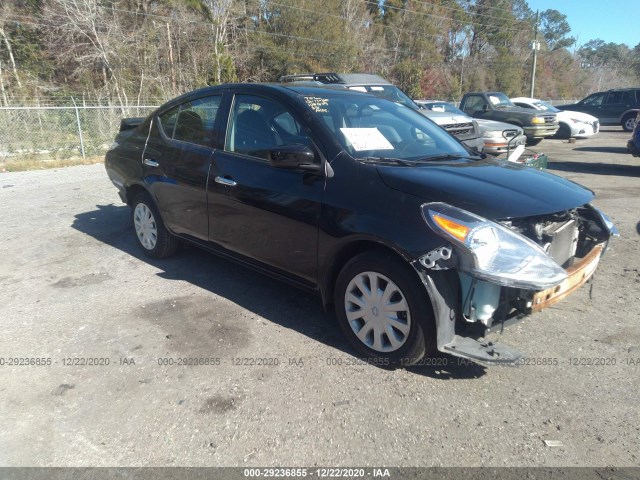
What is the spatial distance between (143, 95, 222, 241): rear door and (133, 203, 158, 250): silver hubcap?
308 millimetres

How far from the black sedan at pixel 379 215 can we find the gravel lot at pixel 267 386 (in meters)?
0.33

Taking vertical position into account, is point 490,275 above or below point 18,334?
above

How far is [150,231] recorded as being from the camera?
5.24 meters

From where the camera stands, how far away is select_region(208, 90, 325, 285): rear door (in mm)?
3541

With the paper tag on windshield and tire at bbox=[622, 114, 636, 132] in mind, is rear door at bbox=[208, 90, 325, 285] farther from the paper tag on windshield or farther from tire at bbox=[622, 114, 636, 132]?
tire at bbox=[622, 114, 636, 132]

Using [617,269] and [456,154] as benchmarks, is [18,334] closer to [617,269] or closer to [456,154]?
[456,154]

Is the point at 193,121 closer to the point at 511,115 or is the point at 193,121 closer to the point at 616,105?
the point at 511,115

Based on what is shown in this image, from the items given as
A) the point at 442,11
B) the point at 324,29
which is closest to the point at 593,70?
the point at 442,11

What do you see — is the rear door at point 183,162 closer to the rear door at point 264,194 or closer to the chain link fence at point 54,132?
the rear door at point 264,194

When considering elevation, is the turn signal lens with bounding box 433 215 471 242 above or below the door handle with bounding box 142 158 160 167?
below

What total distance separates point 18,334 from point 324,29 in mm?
30388

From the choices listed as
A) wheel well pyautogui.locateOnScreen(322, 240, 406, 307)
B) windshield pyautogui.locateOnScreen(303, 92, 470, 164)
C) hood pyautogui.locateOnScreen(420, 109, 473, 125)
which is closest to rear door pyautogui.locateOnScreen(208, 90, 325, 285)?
wheel well pyautogui.locateOnScreen(322, 240, 406, 307)

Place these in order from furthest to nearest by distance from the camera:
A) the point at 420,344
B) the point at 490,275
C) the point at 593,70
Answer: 1. the point at 593,70
2. the point at 420,344
3. the point at 490,275

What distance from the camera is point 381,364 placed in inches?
129
